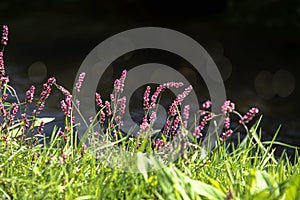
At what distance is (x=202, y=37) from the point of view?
27.0 feet

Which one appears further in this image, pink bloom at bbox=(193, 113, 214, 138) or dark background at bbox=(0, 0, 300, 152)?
dark background at bbox=(0, 0, 300, 152)

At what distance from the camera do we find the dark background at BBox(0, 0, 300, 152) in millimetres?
5926

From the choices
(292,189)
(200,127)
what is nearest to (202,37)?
(200,127)

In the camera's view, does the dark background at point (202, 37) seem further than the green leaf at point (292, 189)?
Yes

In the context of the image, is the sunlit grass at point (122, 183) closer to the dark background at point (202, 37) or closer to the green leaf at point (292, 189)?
the green leaf at point (292, 189)

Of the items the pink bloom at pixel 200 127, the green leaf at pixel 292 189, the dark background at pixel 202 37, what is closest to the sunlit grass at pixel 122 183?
the green leaf at pixel 292 189

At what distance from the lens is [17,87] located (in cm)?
555

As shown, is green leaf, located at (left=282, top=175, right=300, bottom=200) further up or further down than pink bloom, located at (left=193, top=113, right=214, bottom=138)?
further down

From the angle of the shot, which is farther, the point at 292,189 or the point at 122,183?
the point at 122,183

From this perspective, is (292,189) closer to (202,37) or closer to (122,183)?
(122,183)

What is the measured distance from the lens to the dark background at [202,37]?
5.93 meters

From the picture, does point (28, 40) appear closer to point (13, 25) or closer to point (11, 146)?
point (13, 25)

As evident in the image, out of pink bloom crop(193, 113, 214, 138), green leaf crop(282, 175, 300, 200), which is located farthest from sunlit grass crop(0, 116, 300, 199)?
pink bloom crop(193, 113, 214, 138)

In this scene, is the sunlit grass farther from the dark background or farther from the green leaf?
the dark background
